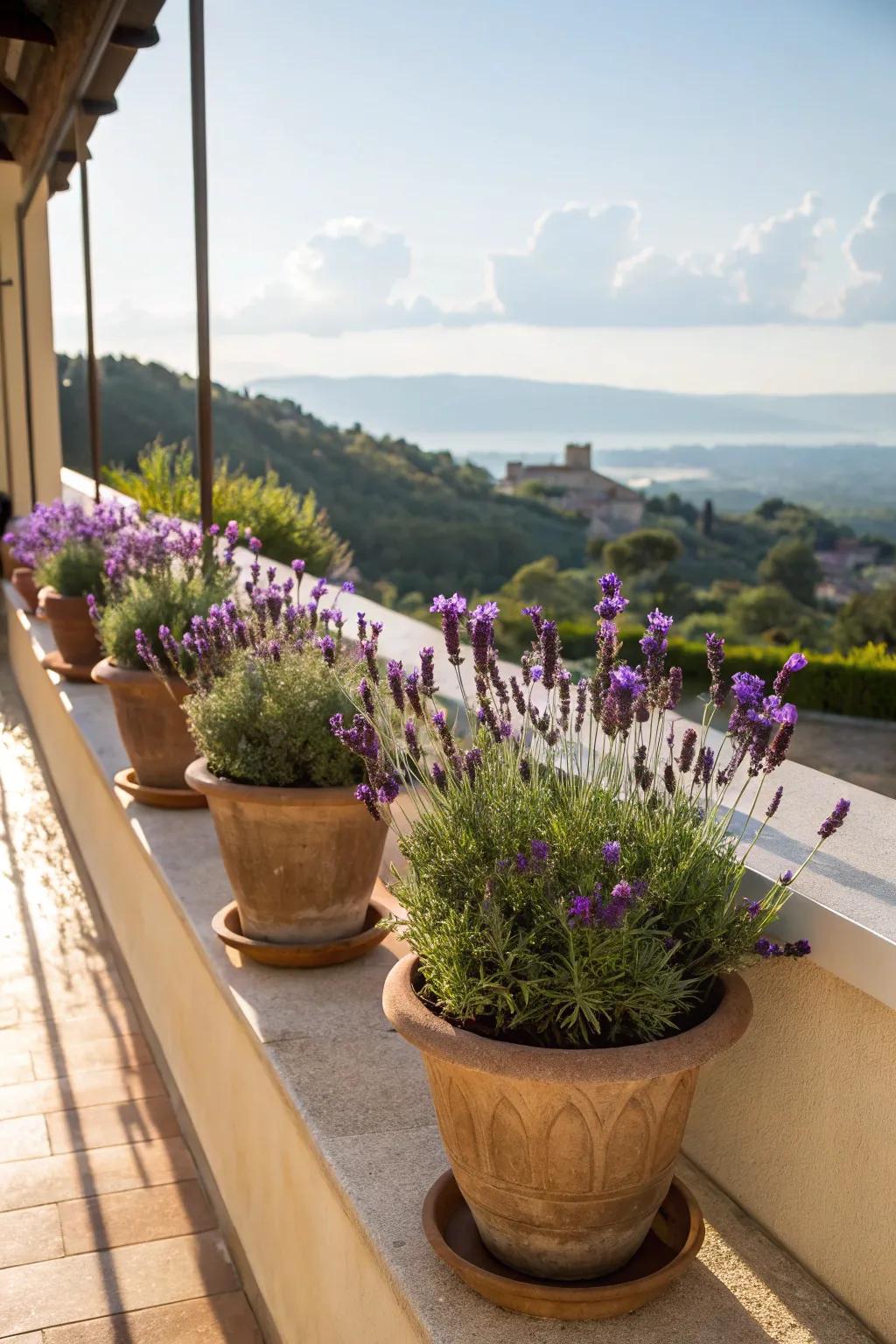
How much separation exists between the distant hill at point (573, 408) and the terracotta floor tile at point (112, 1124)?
3431 cm

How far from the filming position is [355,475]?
29094mm

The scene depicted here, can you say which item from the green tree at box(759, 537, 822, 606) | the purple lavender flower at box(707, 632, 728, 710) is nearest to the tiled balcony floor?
the purple lavender flower at box(707, 632, 728, 710)

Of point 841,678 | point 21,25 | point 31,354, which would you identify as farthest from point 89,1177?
point 841,678

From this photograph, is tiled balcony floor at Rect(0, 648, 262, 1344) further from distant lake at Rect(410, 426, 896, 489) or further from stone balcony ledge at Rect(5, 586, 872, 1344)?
distant lake at Rect(410, 426, 896, 489)

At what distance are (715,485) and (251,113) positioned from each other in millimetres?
18423

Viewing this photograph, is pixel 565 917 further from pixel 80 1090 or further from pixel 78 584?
pixel 78 584

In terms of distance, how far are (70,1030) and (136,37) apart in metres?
3.50

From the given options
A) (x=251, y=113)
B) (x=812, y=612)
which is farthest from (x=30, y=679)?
(x=251, y=113)

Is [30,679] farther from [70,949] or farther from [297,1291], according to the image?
[297,1291]

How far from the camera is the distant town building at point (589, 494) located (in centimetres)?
3222

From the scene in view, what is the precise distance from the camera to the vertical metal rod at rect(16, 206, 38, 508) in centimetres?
863

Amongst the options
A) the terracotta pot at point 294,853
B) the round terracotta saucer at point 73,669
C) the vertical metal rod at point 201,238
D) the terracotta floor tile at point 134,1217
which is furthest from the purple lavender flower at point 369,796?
the round terracotta saucer at point 73,669

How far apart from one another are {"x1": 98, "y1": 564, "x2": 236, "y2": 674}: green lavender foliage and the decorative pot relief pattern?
189 cm

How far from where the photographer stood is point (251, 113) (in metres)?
39.0
